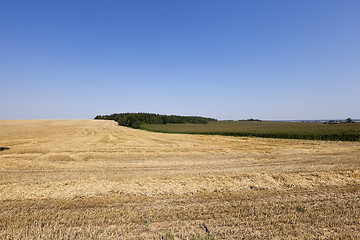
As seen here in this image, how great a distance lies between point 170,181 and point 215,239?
404 cm

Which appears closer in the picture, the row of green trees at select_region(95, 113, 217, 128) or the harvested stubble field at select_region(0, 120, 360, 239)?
→ the harvested stubble field at select_region(0, 120, 360, 239)

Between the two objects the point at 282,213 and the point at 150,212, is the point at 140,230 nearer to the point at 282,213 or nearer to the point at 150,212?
the point at 150,212

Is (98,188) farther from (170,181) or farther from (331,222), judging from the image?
(331,222)

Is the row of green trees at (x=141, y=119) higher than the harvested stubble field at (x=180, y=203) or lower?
higher

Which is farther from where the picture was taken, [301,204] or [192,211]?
[301,204]

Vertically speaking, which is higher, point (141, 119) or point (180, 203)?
point (141, 119)

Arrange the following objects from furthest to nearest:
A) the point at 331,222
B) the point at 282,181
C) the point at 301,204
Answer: the point at 282,181
the point at 301,204
the point at 331,222

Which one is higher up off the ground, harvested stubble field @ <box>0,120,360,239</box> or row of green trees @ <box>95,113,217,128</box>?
row of green trees @ <box>95,113,217,128</box>

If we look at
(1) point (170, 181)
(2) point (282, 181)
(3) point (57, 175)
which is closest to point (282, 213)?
(2) point (282, 181)

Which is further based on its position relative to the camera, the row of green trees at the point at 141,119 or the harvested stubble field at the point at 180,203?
the row of green trees at the point at 141,119

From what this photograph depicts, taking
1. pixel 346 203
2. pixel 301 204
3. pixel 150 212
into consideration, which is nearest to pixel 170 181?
pixel 150 212

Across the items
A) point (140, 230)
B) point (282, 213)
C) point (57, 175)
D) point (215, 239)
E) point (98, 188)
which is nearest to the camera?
point (215, 239)

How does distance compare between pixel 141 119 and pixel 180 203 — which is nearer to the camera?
pixel 180 203

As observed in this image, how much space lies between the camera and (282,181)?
773cm
